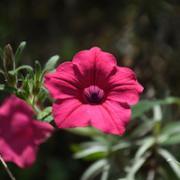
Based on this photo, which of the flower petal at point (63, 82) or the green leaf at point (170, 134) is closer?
the flower petal at point (63, 82)

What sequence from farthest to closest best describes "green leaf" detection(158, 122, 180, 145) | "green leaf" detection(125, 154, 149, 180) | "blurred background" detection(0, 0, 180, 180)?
"blurred background" detection(0, 0, 180, 180) < "green leaf" detection(158, 122, 180, 145) < "green leaf" detection(125, 154, 149, 180)

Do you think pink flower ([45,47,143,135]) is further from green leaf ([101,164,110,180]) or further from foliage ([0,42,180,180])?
green leaf ([101,164,110,180])

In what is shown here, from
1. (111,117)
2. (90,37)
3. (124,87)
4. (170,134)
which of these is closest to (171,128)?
(170,134)

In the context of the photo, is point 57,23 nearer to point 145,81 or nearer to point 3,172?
point 145,81

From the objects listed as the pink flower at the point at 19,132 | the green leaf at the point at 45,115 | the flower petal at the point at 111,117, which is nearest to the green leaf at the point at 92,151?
the green leaf at the point at 45,115

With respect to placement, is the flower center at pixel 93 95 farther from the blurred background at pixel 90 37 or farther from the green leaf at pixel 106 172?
the blurred background at pixel 90 37

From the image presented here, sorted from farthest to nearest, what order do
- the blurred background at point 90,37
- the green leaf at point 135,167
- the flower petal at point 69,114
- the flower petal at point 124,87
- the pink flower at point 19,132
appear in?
the blurred background at point 90,37 < the green leaf at point 135,167 < the flower petal at point 124,87 < the flower petal at point 69,114 < the pink flower at point 19,132

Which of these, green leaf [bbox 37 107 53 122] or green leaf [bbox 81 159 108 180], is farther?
green leaf [bbox 81 159 108 180]

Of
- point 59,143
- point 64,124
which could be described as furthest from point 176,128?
point 64,124

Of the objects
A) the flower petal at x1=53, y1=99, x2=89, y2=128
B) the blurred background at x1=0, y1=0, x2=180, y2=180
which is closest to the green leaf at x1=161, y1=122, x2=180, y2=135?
the blurred background at x1=0, y1=0, x2=180, y2=180
